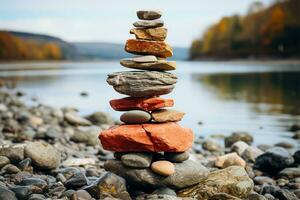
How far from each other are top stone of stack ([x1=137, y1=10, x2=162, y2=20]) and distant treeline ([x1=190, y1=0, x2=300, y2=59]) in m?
93.4

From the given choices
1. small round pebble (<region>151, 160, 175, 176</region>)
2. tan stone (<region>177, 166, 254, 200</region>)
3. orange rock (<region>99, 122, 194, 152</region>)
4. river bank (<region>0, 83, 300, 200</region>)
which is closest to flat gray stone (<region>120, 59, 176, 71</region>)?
orange rock (<region>99, 122, 194, 152</region>)

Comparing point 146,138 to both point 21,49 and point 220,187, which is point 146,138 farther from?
point 21,49

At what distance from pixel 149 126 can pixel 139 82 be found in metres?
0.87

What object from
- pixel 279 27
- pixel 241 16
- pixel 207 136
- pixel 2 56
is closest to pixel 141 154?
pixel 207 136

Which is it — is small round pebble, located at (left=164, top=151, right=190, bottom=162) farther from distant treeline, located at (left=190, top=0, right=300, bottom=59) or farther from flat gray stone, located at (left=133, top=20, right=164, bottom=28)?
distant treeline, located at (left=190, top=0, right=300, bottom=59)

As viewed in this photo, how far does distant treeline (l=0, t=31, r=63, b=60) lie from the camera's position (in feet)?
516

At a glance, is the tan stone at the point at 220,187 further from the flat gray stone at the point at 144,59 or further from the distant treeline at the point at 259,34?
the distant treeline at the point at 259,34

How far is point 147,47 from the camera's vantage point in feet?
31.0

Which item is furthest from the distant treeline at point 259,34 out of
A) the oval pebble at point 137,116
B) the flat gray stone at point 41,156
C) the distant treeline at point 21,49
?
the oval pebble at point 137,116

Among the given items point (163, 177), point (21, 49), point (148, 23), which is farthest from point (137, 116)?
point (21, 49)

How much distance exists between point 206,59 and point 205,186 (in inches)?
6284

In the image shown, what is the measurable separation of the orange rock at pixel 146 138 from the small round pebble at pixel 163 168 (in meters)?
0.26

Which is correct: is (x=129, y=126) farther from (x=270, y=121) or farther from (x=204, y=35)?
(x=204, y=35)

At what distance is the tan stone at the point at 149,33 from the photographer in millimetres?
9453
